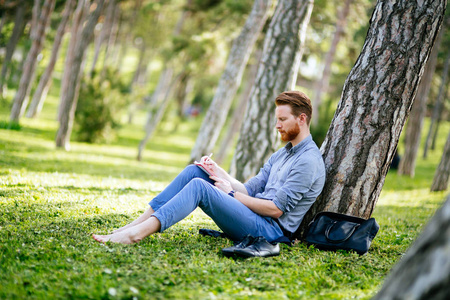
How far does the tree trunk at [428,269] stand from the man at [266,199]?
202 centimetres

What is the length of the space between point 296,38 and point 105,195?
456 centimetres

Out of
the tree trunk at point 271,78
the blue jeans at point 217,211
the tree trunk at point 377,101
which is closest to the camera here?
the blue jeans at point 217,211

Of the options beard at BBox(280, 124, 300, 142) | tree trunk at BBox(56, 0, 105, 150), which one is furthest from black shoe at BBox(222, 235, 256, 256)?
tree trunk at BBox(56, 0, 105, 150)

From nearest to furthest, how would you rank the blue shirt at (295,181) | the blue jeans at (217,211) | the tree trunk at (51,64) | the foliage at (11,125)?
the blue jeans at (217,211)
the blue shirt at (295,181)
the foliage at (11,125)
the tree trunk at (51,64)

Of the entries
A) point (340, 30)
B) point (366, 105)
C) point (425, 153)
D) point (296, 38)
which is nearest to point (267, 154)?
point (296, 38)

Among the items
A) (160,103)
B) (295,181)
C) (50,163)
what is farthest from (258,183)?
(160,103)

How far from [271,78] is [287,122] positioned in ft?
11.9

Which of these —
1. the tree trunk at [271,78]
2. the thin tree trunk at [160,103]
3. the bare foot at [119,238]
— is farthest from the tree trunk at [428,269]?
the thin tree trunk at [160,103]

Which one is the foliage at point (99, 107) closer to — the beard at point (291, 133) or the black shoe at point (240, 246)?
the beard at point (291, 133)

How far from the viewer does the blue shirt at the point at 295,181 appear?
12.6 feet

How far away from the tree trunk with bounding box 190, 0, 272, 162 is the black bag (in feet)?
24.5

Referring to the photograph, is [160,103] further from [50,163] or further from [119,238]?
[119,238]

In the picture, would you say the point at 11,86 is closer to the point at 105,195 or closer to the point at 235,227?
the point at 105,195

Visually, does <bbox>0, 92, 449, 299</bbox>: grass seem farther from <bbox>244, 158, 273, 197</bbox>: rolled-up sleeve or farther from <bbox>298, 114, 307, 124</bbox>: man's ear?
<bbox>298, 114, 307, 124</bbox>: man's ear
